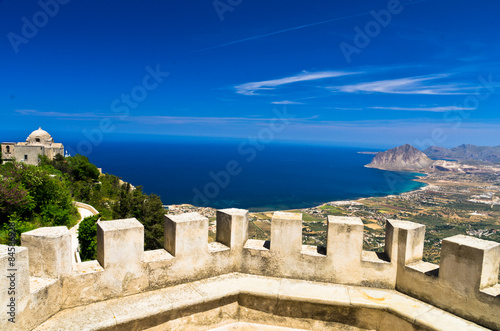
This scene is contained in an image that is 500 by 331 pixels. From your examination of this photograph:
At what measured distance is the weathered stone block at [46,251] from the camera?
141 inches

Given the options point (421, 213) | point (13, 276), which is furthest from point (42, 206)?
point (421, 213)

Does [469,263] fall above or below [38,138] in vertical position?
below

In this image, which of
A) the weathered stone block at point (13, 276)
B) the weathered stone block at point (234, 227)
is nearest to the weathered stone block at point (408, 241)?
the weathered stone block at point (234, 227)

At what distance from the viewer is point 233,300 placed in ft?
14.6

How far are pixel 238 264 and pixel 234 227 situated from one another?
0.61 meters

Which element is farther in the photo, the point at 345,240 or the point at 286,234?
the point at 286,234

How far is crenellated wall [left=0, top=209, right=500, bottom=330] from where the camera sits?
3.59 m

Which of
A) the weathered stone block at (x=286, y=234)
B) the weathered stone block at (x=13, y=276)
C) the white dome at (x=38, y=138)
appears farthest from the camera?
the white dome at (x=38, y=138)

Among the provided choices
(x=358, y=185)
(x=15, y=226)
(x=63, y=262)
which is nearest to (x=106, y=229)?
(x=63, y=262)

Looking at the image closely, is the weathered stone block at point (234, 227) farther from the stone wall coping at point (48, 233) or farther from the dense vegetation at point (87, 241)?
the dense vegetation at point (87, 241)

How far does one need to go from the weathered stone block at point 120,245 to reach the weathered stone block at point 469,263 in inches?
156

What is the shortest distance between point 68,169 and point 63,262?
45708 mm

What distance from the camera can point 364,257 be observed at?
4750 millimetres

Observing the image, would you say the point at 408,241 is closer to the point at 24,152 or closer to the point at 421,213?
the point at 24,152
